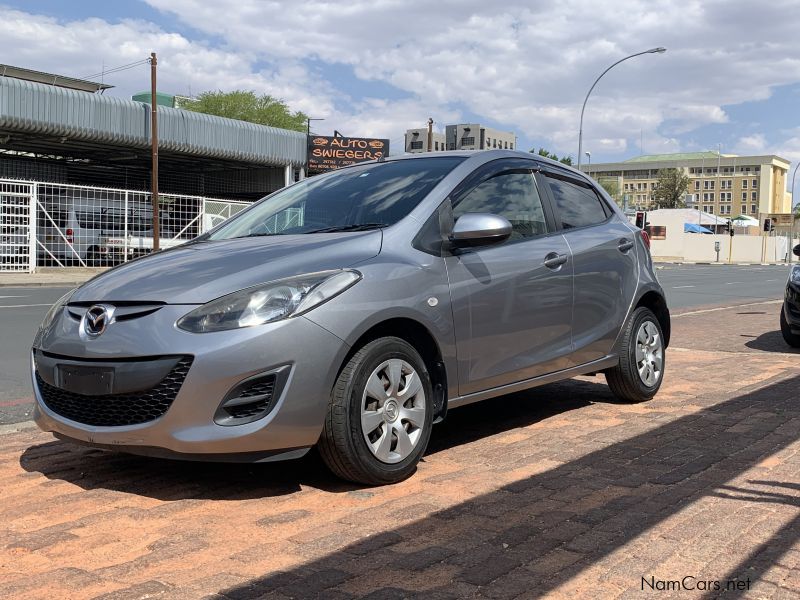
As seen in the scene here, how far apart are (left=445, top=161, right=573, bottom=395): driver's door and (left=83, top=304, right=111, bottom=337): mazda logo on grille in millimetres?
A: 1622

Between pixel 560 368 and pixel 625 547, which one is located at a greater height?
pixel 560 368

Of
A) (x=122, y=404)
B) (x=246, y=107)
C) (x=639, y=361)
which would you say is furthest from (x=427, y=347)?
(x=246, y=107)

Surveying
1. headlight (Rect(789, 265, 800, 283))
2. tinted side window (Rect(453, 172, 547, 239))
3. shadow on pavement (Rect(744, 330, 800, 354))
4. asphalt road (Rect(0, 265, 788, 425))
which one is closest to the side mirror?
tinted side window (Rect(453, 172, 547, 239))

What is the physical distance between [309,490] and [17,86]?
2794cm

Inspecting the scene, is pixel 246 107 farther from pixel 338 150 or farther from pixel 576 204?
pixel 576 204

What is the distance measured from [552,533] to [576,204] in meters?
2.86

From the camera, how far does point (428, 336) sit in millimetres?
4020

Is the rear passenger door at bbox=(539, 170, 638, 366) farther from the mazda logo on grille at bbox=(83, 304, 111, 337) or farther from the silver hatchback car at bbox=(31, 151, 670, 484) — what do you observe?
the mazda logo on grille at bbox=(83, 304, 111, 337)

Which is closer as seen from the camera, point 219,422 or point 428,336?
point 219,422

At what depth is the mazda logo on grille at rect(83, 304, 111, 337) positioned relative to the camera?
3.51 m

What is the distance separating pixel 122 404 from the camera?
3.45 m

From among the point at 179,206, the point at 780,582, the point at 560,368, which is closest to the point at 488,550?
the point at 780,582

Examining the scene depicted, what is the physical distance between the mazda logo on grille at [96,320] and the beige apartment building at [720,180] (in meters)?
151

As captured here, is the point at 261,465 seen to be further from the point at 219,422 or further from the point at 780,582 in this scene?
the point at 780,582
